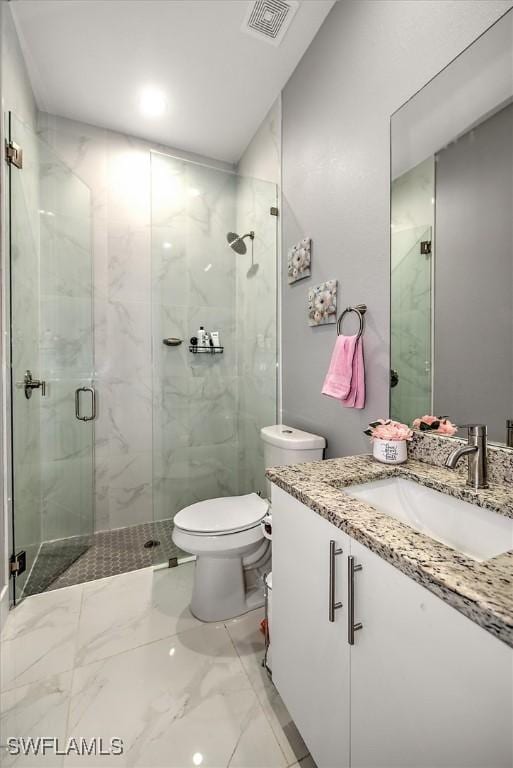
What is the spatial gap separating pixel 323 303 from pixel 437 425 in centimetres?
79

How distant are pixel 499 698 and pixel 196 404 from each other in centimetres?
188

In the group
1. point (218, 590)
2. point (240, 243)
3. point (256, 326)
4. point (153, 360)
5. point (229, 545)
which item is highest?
point (240, 243)

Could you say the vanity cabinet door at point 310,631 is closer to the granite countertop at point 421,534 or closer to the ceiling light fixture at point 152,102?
the granite countertop at point 421,534

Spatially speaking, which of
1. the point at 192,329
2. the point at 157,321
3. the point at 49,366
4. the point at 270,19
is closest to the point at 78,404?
the point at 49,366

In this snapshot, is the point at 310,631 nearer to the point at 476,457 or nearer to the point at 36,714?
the point at 476,457

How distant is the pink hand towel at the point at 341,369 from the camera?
1.37 metres

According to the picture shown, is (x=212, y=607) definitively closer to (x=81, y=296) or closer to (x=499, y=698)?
(x=499, y=698)

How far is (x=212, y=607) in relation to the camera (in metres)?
1.50

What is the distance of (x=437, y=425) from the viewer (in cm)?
108

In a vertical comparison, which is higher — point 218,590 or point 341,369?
point 341,369

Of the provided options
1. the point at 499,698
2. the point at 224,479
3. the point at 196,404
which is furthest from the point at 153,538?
the point at 499,698

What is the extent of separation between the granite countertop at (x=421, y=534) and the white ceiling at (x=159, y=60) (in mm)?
2085

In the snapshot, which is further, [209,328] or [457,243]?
[209,328]
